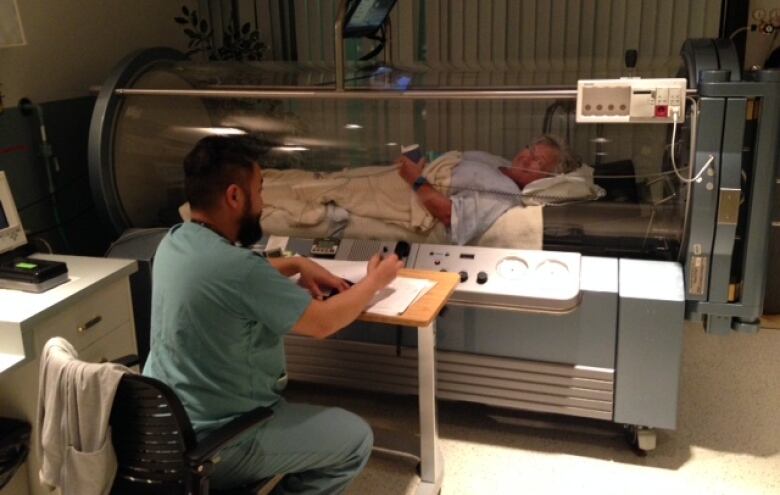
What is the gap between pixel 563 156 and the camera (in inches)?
99.2

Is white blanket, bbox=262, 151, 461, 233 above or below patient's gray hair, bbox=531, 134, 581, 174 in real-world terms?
below

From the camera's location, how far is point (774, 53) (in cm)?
357

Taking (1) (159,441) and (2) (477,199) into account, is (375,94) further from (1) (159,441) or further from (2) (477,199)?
(1) (159,441)

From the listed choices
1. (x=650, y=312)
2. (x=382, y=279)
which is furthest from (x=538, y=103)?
(x=382, y=279)

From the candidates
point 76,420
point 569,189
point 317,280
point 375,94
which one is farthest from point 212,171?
point 569,189

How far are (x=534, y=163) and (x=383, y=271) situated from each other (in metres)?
0.87

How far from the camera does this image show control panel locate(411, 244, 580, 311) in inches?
90.0

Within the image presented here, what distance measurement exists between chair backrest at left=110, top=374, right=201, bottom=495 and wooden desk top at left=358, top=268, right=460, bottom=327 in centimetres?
56

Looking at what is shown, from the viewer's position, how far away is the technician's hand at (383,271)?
1920 millimetres

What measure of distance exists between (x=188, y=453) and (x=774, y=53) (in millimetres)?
3326

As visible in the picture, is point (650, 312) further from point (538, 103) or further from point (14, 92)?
point (14, 92)

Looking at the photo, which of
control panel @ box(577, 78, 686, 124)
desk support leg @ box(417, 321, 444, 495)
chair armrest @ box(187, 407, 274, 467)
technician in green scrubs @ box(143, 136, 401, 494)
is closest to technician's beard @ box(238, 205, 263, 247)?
technician in green scrubs @ box(143, 136, 401, 494)

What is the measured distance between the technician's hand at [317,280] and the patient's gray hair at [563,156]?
899 mm

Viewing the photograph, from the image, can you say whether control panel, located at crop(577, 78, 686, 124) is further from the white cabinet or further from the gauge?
the white cabinet
